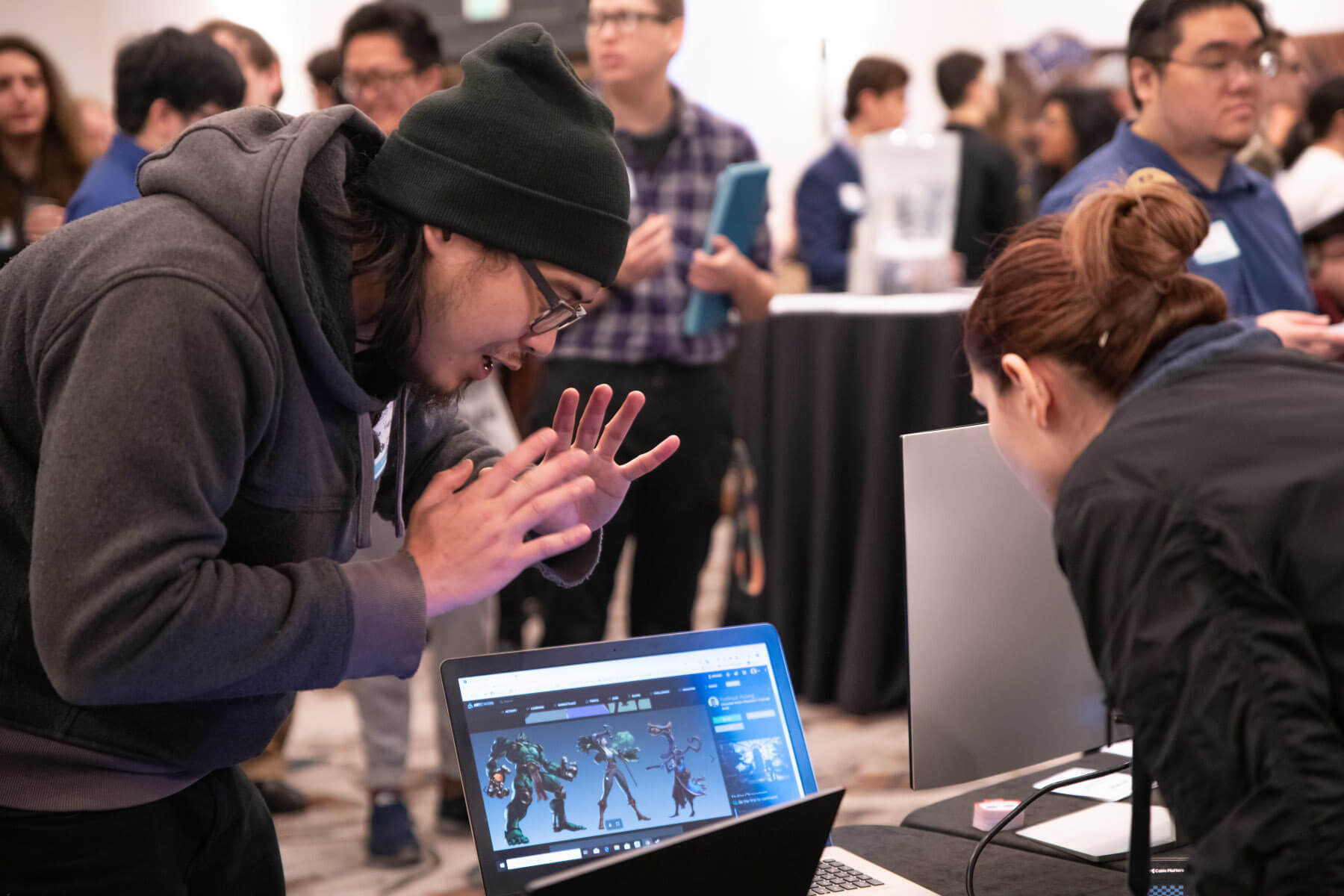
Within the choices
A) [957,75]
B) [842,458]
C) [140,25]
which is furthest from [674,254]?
[140,25]

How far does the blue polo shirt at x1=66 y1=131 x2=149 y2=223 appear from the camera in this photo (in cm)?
239

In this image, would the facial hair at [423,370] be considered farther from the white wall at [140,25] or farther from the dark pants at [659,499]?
the white wall at [140,25]

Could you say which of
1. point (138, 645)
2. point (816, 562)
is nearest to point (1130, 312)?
point (138, 645)

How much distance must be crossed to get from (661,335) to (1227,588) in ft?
6.19

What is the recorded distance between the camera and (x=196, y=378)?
94 cm

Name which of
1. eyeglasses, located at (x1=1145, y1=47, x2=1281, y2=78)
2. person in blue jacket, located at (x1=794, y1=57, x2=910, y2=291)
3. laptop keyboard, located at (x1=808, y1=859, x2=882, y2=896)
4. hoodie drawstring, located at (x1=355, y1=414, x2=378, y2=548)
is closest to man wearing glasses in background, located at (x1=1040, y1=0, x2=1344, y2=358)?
eyeglasses, located at (x1=1145, y1=47, x2=1281, y2=78)

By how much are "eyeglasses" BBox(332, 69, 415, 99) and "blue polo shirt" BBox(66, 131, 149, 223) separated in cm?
48

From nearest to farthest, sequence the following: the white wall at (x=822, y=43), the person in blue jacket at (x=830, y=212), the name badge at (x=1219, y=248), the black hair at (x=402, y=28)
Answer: the name badge at (x=1219, y=248) < the black hair at (x=402, y=28) < the person in blue jacket at (x=830, y=212) < the white wall at (x=822, y=43)

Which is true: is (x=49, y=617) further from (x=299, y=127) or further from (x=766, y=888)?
(x=766, y=888)

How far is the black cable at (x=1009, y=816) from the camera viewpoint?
1.30 metres

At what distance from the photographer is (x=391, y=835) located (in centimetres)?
269

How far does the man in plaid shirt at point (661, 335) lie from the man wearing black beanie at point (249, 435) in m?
1.43

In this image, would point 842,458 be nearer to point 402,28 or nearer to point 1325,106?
point 402,28

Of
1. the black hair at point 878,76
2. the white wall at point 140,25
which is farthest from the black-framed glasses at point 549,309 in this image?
the white wall at point 140,25
